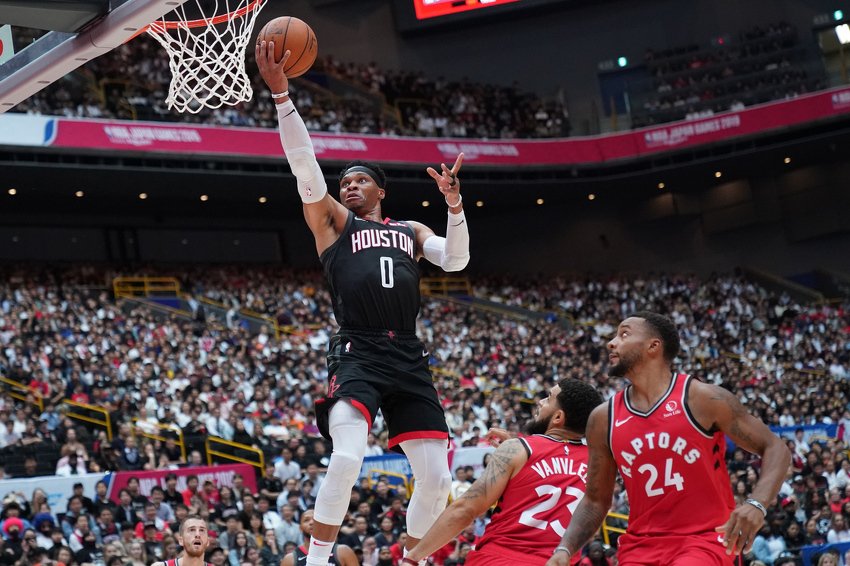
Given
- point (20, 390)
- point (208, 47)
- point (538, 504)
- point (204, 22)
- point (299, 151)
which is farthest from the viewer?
point (20, 390)

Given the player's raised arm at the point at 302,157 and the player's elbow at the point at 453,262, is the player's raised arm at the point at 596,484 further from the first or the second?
the player's raised arm at the point at 302,157

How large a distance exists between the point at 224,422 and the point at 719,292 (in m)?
18.7

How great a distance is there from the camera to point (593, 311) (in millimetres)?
28031

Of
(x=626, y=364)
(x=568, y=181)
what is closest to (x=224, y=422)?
(x=626, y=364)

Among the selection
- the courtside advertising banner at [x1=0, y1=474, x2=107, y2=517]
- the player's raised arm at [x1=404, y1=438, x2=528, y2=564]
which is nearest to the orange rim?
the player's raised arm at [x1=404, y1=438, x2=528, y2=564]

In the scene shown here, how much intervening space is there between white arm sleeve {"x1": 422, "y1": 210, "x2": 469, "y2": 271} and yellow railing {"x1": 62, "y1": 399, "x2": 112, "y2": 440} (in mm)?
9902

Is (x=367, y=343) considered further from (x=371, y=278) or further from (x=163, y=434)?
(x=163, y=434)

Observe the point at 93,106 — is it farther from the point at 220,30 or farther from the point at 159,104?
the point at 220,30

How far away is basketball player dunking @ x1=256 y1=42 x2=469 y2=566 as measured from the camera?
482 cm

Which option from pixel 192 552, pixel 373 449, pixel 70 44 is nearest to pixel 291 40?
pixel 70 44

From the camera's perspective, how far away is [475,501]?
4.50 metres

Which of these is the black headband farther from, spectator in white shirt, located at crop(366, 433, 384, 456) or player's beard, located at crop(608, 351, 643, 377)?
spectator in white shirt, located at crop(366, 433, 384, 456)

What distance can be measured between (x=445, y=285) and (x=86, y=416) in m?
15.6

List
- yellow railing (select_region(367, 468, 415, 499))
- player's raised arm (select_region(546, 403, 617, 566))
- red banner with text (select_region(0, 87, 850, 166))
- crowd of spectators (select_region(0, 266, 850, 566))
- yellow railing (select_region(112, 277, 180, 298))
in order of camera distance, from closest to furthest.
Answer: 1. player's raised arm (select_region(546, 403, 617, 566))
2. crowd of spectators (select_region(0, 266, 850, 566))
3. yellow railing (select_region(367, 468, 415, 499))
4. red banner with text (select_region(0, 87, 850, 166))
5. yellow railing (select_region(112, 277, 180, 298))
